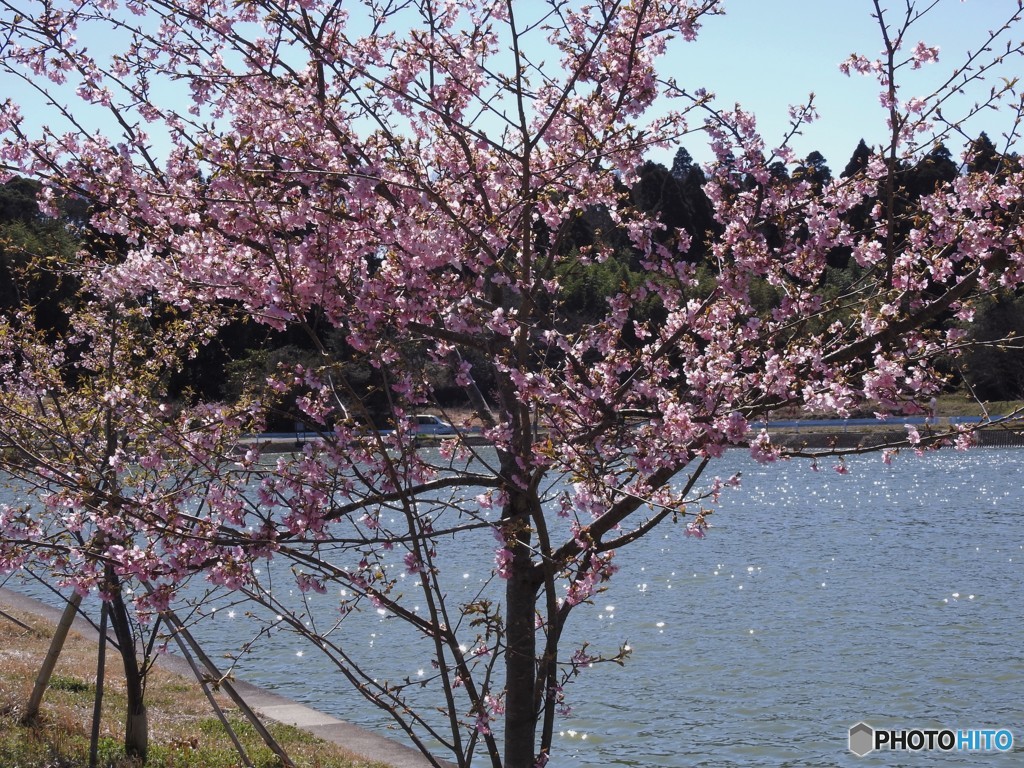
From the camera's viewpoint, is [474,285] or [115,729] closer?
[474,285]

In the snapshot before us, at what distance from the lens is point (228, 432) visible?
663 cm

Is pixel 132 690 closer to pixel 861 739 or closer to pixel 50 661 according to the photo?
pixel 50 661

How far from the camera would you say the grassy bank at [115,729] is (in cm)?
958

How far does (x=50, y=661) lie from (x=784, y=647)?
502 inches

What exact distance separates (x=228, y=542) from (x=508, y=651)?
1359 mm

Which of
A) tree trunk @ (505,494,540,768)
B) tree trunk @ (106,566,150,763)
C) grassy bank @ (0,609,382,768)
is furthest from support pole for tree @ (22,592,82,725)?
tree trunk @ (505,494,540,768)

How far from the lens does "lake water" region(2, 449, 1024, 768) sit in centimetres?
1442

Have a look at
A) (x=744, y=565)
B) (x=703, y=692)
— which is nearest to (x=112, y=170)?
(x=703, y=692)

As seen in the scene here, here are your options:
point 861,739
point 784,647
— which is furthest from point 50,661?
point 784,647

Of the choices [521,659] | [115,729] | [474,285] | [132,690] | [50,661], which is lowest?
[115,729]
